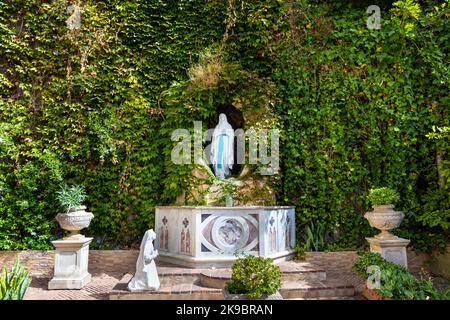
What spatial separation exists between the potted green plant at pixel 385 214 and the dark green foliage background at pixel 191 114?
99 cm

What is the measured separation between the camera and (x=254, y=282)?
449 centimetres

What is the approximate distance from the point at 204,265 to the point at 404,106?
5.65 m

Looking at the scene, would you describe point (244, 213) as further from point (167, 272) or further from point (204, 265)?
point (167, 272)

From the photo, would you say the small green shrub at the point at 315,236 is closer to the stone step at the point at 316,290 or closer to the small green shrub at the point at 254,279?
the stone step at the point at 316,290

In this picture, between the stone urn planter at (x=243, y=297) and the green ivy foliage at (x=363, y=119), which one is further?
the green ivy foliage at (x=363, y=119)

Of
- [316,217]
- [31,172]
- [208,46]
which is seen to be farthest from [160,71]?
[316,217]

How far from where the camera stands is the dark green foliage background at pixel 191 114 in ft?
23.0

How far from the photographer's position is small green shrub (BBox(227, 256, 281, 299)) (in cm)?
443

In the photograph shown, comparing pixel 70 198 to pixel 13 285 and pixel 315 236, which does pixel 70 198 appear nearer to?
pixel 13 285

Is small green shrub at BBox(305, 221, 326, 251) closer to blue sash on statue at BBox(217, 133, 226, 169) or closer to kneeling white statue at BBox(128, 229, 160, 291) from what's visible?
blue sash on statue at BBox(217, 133, 226, 169)

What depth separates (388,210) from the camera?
5.99 metres

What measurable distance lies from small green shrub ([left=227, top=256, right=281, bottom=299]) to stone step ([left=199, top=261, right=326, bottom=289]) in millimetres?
459

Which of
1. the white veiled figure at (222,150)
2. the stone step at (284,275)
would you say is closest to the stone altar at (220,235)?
the stone step at (284,275)
